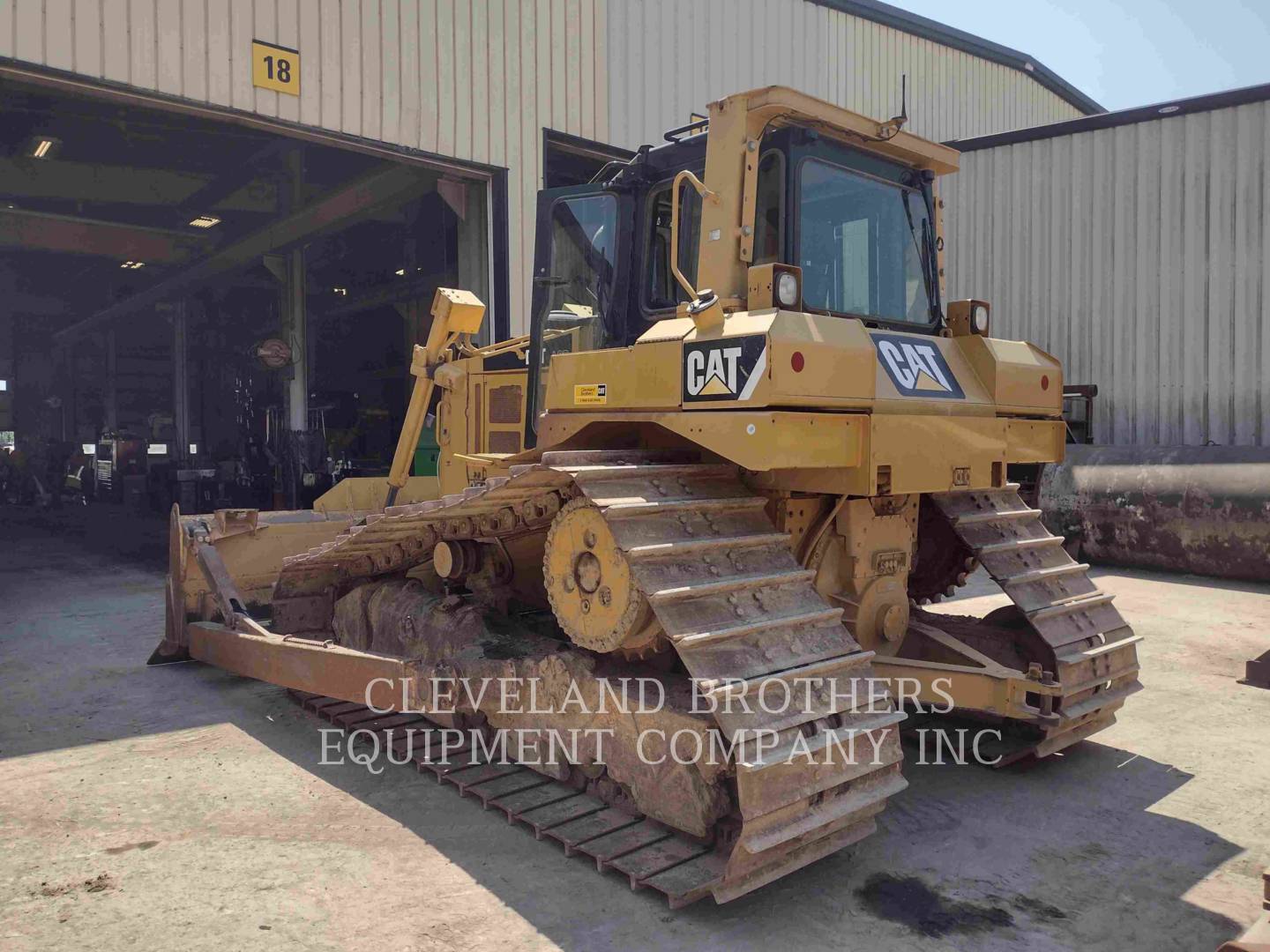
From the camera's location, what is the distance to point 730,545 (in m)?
3.85

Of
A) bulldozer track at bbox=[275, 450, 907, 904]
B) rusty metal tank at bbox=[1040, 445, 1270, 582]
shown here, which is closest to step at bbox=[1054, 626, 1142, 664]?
bulldozer track at bbox=[275, 450, 907, 904]

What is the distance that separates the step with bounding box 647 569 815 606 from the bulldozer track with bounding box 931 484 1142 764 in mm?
1447

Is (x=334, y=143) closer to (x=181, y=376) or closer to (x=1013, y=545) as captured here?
(x=1013, y=545)

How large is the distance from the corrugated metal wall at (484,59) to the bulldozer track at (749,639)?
5825mm

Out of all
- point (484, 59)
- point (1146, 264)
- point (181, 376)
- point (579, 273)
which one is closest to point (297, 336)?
point (181, 376)

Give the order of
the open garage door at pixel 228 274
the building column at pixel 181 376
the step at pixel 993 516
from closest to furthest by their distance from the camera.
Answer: the step at pixel 993 516, the open garage door at pixel 228 274, the building column at pixel 181 376

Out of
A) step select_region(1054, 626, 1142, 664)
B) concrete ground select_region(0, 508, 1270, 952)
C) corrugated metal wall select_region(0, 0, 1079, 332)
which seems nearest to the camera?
concrete ground select_region(0, 508, 1270, 952)

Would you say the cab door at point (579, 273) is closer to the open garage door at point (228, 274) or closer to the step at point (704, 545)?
the step at point (704, 545)

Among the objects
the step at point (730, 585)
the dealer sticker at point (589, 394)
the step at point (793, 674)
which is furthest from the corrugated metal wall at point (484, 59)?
the step at point (793, 674)

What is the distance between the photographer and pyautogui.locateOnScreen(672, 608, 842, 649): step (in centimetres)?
339

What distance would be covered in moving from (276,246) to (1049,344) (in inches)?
470

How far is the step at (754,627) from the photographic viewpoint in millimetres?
3395

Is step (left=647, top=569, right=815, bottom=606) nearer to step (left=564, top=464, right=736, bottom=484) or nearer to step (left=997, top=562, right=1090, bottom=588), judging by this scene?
step (left=564, top=464, right=736, bottom=484)

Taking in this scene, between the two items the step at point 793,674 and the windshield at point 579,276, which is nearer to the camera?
the step at point 793,674
